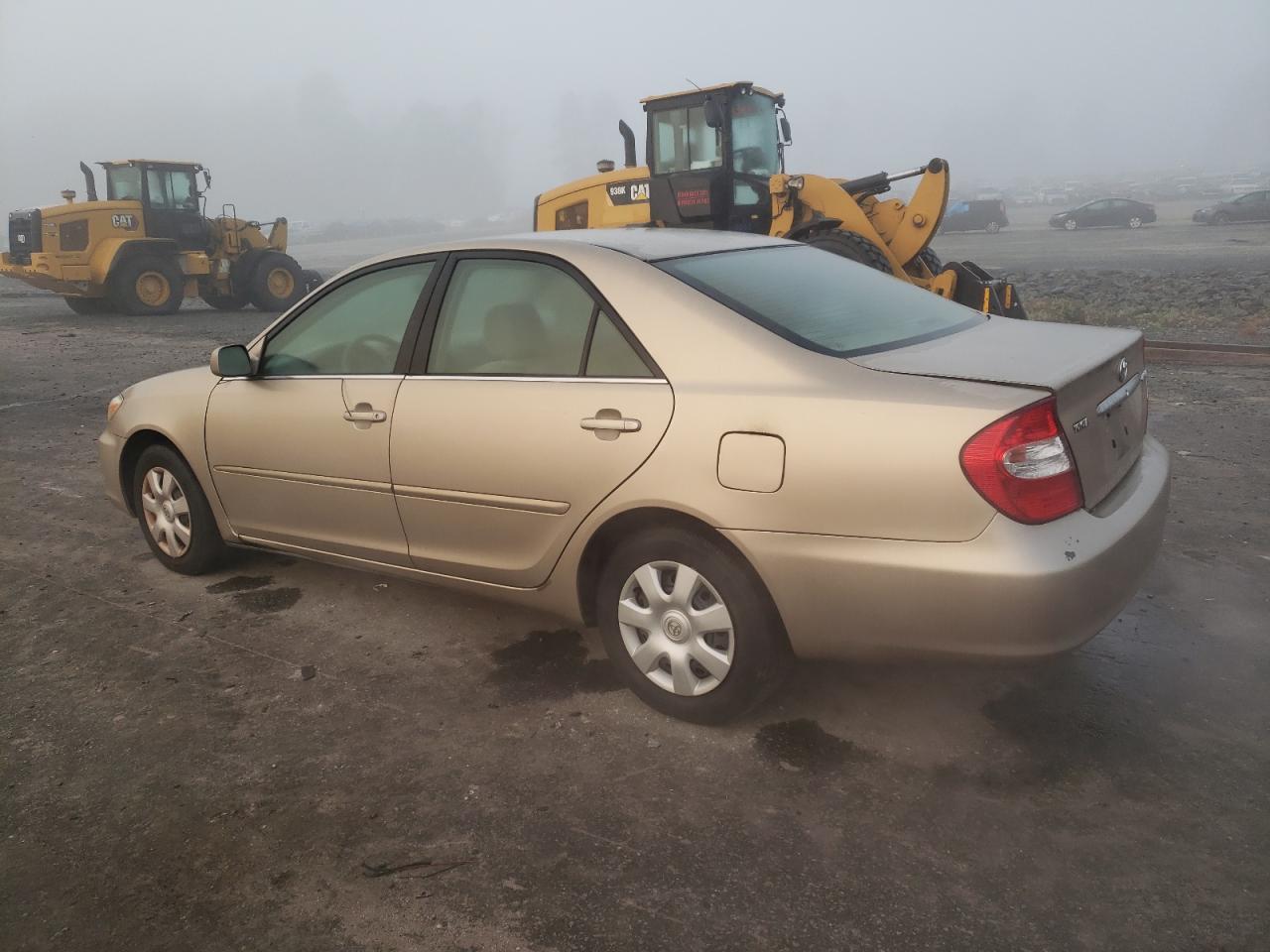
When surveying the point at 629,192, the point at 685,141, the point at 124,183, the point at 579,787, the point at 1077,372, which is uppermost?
the point at 124,183

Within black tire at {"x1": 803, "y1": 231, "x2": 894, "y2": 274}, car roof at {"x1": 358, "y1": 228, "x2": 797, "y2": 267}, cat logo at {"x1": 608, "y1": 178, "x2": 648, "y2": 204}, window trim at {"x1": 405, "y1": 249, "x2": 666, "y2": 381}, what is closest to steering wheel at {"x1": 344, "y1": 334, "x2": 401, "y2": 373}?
window trim at {"x1": 405, "y1": 249, "x2": 666, "y2": 381}

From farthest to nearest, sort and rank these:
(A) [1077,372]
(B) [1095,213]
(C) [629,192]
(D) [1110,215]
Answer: (B) [1095,213]
(D) [1110,215]
(C) [629,192]
(A) [1077,372]

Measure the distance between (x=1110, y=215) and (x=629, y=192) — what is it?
108 feet

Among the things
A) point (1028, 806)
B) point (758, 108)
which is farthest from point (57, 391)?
point (1028, 806)

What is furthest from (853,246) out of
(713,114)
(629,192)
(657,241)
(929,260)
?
(657,241)

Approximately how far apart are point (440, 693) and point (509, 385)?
109 cm

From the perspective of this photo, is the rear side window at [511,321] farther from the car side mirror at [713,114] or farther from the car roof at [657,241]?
the car side mirror at [713,114]

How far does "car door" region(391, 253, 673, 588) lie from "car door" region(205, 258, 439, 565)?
12 cm

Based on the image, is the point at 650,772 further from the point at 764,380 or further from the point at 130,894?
the point at 130,894

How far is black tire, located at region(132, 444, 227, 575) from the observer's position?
452 centimetres

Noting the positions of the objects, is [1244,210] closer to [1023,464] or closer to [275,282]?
[275,282]

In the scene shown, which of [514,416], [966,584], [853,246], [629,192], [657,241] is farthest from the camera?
[629,192]

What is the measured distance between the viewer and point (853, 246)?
9.54m

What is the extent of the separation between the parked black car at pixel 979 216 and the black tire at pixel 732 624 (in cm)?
4135
